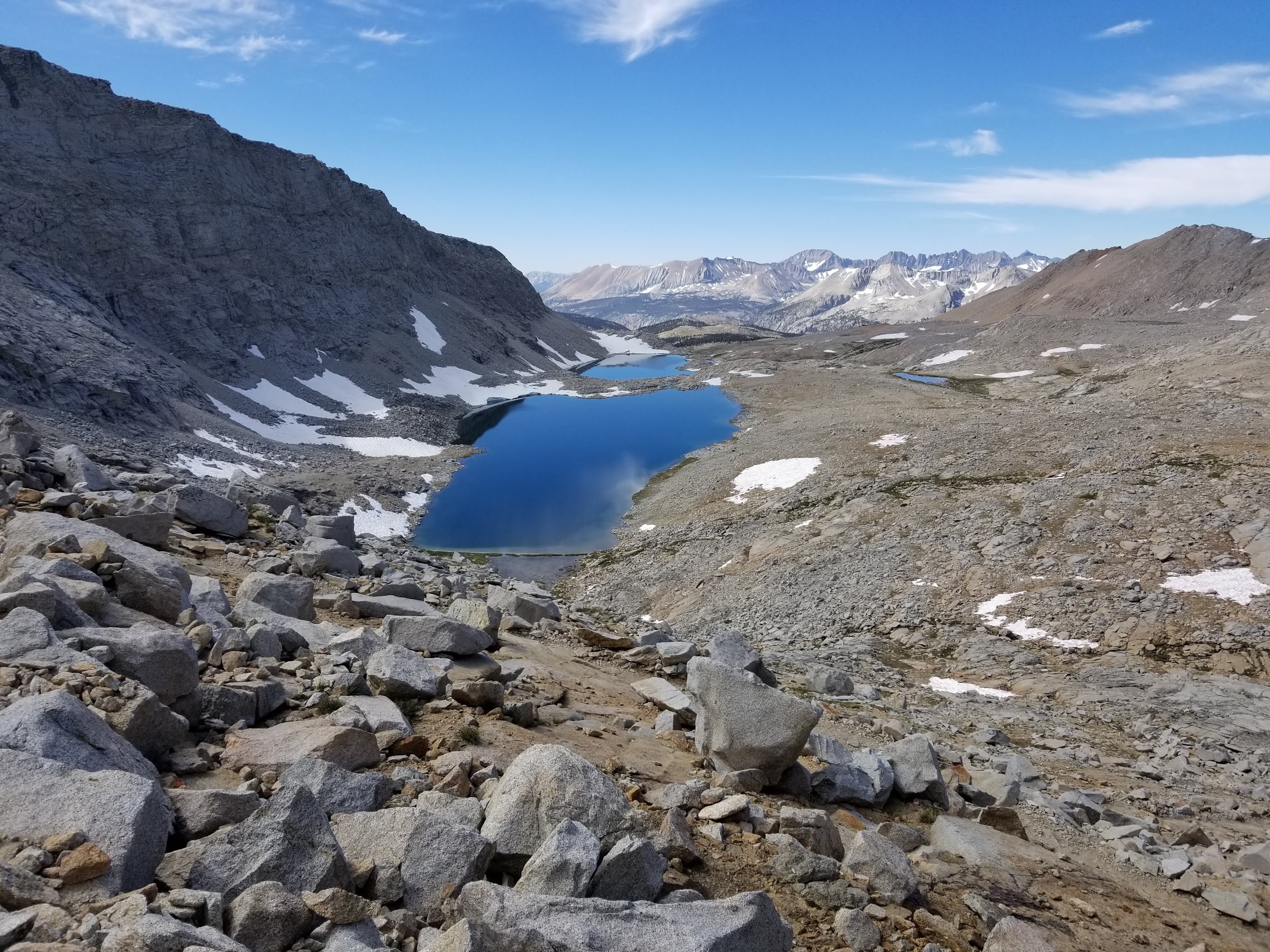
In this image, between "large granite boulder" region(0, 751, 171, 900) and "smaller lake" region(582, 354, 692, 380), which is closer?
"large granite boulder" region(0, 751, 171, 900)

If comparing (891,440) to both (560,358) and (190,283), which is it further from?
(560,358)

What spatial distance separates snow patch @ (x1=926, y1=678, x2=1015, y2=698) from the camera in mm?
20094

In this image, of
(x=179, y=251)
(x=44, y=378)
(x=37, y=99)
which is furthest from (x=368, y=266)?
(x=44, y=378)

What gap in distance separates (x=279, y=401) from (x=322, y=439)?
12355 mm

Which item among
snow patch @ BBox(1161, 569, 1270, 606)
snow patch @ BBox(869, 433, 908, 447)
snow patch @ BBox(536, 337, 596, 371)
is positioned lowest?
snow patch @ BBox(1161, 569, 1270, 606)

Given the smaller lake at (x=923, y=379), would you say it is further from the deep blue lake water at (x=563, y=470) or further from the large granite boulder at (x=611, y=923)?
the large granite boulder at (x=611, y=923)

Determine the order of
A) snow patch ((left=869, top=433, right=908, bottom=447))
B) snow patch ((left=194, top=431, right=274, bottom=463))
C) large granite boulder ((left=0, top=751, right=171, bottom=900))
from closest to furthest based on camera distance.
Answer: large granite boulder ((left=0, top=751, right=171, bottom=900))
snow patch ((left=869, top=433, right=908, bottom=447))
snow patch ((left=194, top=431, right=274, bottom=463))

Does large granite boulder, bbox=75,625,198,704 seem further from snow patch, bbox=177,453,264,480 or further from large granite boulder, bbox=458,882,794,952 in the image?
snow patch, bbox=177,453,264,480

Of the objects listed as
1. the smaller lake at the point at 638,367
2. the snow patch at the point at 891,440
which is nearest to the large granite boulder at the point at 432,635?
the snow patch at the point at 891,440

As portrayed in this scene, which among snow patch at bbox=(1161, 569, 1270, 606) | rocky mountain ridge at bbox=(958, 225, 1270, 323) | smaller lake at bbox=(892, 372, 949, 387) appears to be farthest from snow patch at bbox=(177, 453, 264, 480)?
rocky mountain ridge at bbox=(958, 225, 1270, 323)

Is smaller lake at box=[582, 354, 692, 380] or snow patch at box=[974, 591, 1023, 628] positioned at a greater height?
smaller lake at box=[582, 354, 692, 380]

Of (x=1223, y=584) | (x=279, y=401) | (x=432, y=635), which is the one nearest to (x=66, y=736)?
(x=432, y=635)

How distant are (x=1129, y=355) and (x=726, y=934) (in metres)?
105

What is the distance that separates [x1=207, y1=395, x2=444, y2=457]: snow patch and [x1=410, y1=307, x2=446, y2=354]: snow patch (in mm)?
46986
